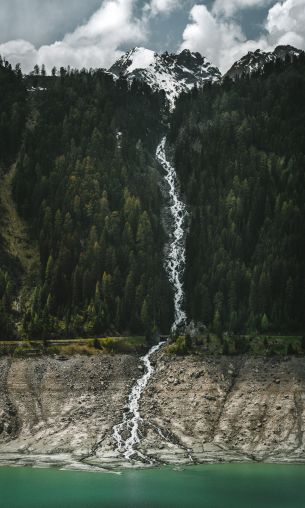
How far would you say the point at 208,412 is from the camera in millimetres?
105812

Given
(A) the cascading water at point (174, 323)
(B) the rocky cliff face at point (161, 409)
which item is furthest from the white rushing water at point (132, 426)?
(B) the rocky cliff face at point (161, 409)

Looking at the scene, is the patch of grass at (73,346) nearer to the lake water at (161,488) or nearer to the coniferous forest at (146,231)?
the coniferous forest at (146,231)

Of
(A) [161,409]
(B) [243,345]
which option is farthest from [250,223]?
(A) [161,409]

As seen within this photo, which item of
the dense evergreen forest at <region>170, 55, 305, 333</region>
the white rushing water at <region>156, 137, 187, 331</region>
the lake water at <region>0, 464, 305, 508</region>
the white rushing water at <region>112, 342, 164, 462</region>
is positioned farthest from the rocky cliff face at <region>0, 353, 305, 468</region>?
the white rushing water at <region>156, 137, 187, 331</region>

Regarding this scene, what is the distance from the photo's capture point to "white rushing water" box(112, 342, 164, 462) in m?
95.1

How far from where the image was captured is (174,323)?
15525 cm

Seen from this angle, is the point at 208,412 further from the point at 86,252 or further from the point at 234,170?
the point at 234,170

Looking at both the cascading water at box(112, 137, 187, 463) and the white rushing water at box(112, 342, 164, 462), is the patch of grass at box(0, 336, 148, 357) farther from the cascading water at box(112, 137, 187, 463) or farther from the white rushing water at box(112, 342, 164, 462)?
the white rushing water at box(112, 342, 164, 462)

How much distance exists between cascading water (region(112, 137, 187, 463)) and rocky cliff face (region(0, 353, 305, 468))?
139 centimetres

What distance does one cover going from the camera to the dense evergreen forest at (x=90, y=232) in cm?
14600

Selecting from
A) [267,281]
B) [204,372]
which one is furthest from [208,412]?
[267,281]

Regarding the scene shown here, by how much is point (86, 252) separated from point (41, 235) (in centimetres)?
1404

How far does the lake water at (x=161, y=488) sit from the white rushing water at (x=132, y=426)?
756 centimetres

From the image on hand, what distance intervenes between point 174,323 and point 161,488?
78370mm
